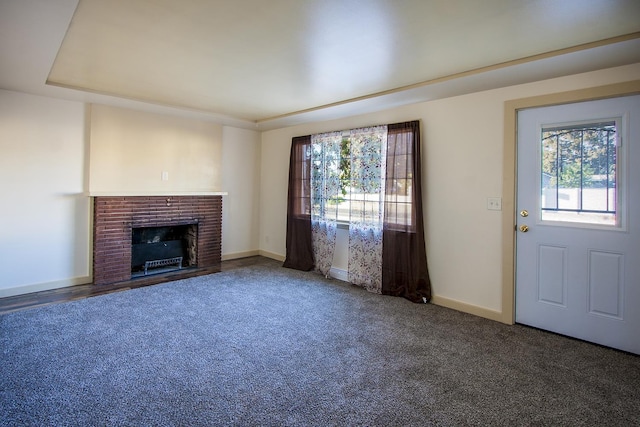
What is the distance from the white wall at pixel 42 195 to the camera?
3.71m

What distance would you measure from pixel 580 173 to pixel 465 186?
38.5 inches

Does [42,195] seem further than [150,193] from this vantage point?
No

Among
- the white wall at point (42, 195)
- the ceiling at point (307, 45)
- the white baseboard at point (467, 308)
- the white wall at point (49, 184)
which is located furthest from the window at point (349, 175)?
the white wall at point (42, 195)

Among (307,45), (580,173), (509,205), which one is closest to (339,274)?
(509,205)

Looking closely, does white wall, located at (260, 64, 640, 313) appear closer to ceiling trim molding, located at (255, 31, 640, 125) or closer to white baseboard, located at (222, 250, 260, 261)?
ceiling trim molding, located at (255, 31, 640, 125)

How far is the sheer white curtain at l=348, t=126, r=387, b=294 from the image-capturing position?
416 cm

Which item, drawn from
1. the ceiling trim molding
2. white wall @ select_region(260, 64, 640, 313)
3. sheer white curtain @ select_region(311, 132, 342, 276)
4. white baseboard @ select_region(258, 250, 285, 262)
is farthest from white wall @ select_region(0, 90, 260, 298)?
white wall @ select_region(260, 64, 640, 313)

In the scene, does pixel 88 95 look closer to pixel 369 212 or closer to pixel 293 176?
pixel 293 176

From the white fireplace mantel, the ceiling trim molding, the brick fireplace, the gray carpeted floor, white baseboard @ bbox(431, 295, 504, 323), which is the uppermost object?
the ceiling trim molding

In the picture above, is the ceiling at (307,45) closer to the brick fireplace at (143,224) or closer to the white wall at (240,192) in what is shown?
the brick fireplace at (143,224)

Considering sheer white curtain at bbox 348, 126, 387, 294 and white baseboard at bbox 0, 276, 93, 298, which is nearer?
white baseboard at bbox 0, 276, 93, 298

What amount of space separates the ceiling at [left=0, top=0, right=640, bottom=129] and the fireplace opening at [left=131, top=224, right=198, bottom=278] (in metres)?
2.05

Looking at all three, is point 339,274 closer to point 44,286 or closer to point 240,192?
point 240,192

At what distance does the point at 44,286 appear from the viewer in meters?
3.97
